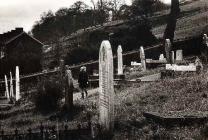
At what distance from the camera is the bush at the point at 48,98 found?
60.5 ft

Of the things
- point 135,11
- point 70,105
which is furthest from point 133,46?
point 70,105

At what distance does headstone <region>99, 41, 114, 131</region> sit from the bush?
685 centimetres

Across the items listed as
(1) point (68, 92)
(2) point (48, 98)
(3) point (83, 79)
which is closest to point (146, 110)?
(1) point (68, 92)

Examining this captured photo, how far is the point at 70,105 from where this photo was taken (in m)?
16.5

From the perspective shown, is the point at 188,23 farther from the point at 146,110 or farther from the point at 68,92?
the point at 146,110

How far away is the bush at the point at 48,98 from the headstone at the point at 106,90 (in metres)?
6.85

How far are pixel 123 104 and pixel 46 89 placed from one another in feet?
18.2

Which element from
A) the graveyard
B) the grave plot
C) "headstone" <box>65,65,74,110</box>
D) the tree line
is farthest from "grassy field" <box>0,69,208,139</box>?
the tree line

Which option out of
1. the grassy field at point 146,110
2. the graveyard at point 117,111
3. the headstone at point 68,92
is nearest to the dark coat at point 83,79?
the graveyard at point 117,111

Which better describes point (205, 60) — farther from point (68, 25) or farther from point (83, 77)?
point (68, 25)

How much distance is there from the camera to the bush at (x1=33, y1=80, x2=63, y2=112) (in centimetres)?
1845

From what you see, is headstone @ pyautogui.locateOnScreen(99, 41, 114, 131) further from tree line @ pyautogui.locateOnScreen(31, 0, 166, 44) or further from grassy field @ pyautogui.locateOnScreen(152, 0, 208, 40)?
tree line @ pyautogui.locateOnScreen(31, 0, 166, 44)

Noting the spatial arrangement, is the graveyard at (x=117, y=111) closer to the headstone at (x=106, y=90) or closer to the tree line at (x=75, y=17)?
the headstone at (x=106, y=90)

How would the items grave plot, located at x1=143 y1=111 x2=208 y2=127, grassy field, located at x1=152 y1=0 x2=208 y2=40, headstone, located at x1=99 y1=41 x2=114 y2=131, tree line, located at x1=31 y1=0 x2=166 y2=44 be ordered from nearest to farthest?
grave plot, located at x1=143 y1=111 x2=208 y2=127 → headstone, located at x1=99 y1=41 x2=114 y2=131 → grassy field, located at x1=152 y1=0 x2=208 y2=40 → tree line, located at x1=31 y1=0 x2=166 y2=44
